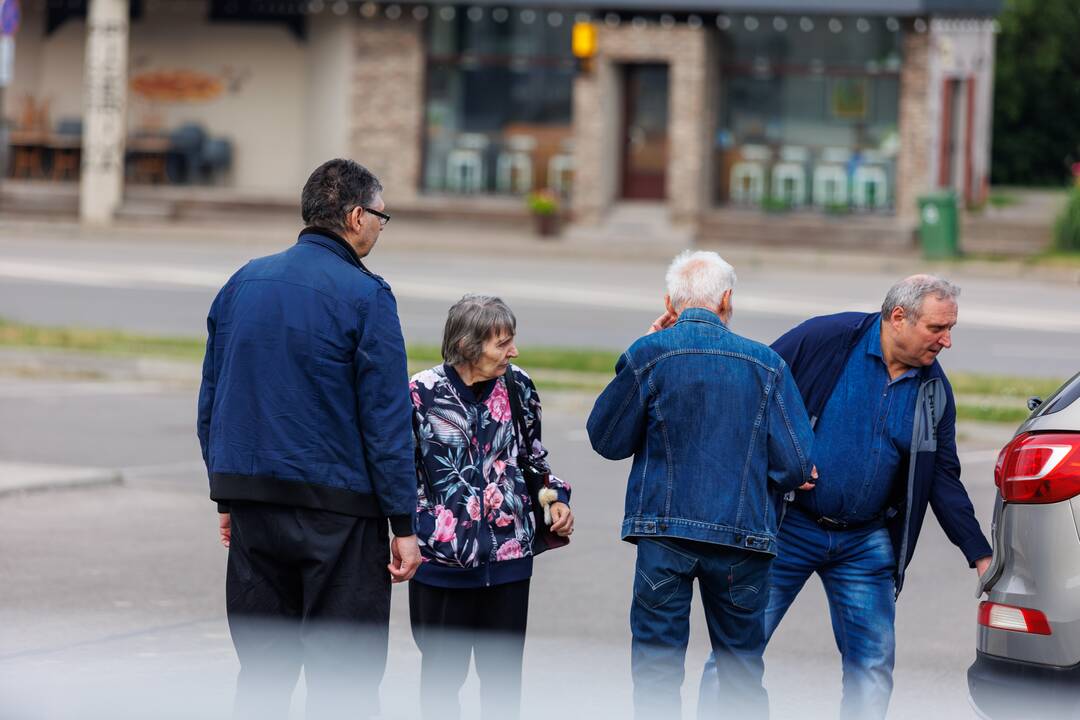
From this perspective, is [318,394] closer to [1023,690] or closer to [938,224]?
[1023,690]

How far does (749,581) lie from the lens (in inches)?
204

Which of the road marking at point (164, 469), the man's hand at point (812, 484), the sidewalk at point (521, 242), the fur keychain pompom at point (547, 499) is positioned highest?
the sidewalk at point (521, 242)

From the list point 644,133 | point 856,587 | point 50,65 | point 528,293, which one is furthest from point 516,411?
point 50,65

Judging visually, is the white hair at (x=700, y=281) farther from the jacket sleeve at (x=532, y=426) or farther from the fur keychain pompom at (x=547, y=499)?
A: the fur keychain pompom at (x=547, y=499)

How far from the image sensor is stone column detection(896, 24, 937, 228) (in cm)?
3222

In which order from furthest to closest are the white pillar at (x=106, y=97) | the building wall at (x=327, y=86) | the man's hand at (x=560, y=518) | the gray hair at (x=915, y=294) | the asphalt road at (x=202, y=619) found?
the building wall at (x=327, y=86)
the white pillar at (x=106, y=97)
the asphalt road at (x=202, y=619)
the gray hair at (x=915, y=294)
the man's hand at (x=560, y=518)

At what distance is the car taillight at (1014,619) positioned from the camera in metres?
4.82

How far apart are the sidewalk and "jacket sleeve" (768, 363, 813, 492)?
78.8ft

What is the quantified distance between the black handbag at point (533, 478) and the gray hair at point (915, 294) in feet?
4.14

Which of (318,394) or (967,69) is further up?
(967,69)

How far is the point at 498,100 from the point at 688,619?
3063 centimetres

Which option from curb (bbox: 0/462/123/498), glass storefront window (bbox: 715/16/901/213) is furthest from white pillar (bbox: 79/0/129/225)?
curb (bbox: 0/462/123/498)

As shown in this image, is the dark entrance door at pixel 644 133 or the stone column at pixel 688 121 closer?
the stone column at pixel 688 121

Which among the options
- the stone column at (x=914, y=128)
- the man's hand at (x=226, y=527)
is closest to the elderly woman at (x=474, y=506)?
the man's hand at (x=226, y=527)
